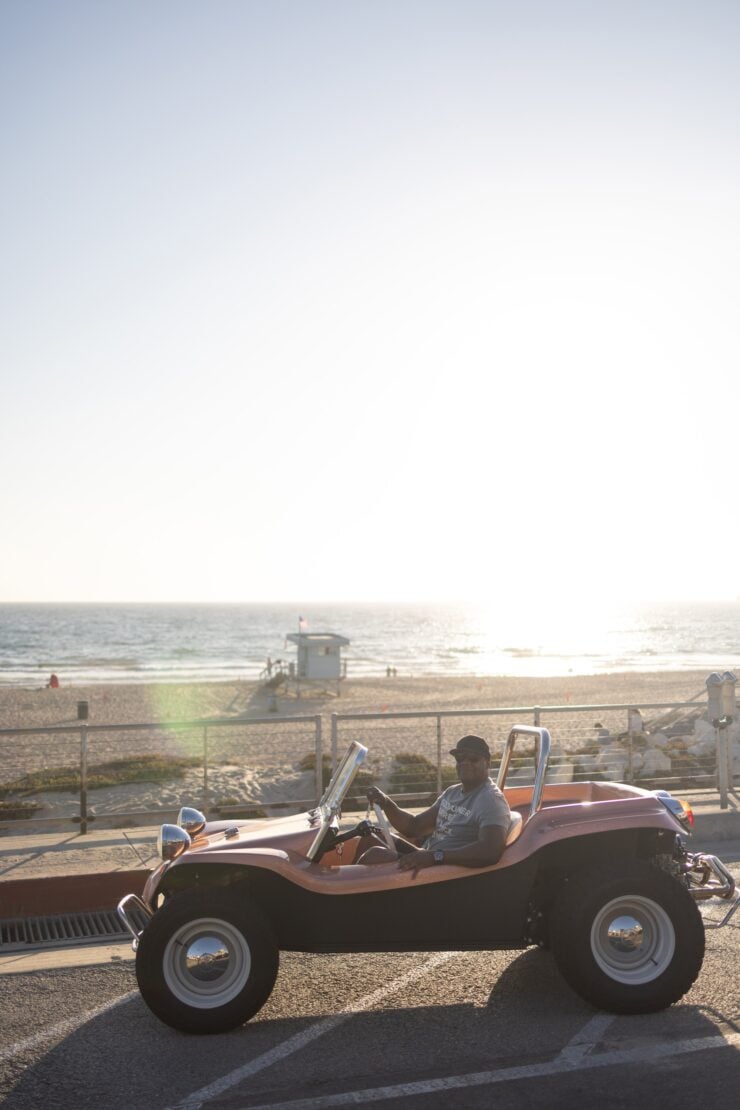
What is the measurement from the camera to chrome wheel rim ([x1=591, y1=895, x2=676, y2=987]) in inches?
203

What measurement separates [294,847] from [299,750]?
17555 millimetres

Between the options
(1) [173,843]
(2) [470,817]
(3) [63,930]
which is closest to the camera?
(1) [173,843]

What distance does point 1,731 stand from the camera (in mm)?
9414

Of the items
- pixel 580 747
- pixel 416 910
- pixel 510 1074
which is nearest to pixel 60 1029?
pixel 416 910

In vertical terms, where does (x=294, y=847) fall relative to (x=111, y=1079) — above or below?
above

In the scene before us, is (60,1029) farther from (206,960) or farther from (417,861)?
(417,861)

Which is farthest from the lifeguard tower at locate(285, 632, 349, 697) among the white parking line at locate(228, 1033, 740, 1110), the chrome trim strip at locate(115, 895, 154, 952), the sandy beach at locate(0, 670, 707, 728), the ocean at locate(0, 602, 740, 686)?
the white parking line at locate(228, 1033, 740, 1110)

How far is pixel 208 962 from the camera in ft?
16.4

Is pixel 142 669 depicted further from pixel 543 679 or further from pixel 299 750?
pixel 299 750

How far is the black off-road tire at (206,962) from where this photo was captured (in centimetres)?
488

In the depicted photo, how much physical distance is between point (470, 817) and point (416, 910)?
561mm

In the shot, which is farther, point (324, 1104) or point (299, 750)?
point (299, 750)

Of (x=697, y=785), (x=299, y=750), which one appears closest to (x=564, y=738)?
(x=299, y=750)

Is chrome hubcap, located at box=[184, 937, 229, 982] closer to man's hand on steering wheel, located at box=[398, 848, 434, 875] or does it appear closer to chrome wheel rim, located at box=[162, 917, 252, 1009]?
chrome wheel rim, located at box=[162, 917, 252, 1009]
